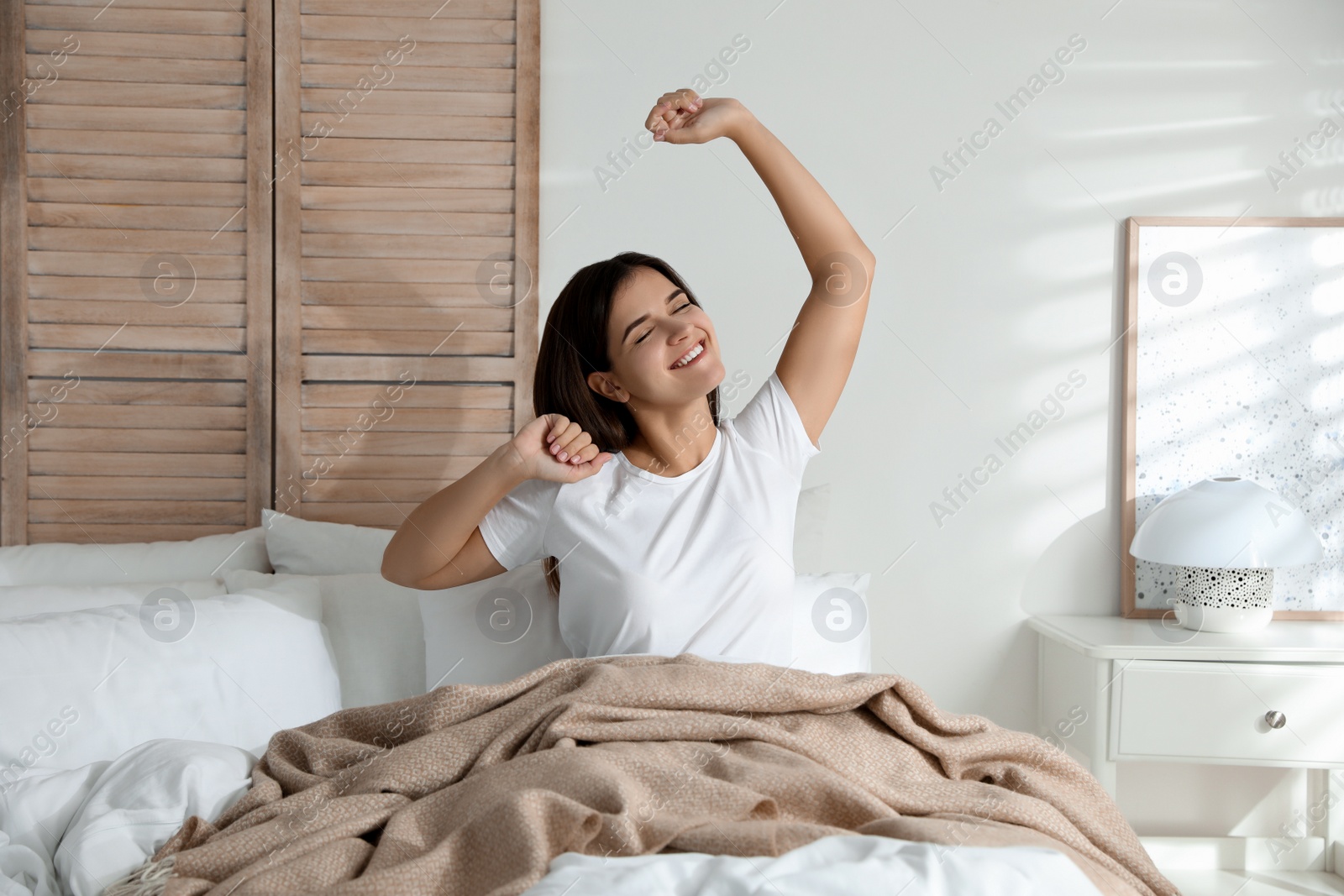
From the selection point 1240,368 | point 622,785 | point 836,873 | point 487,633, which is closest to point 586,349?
point 487,633

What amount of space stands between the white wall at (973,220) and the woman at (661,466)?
61cm

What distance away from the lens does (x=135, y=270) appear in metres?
2.04

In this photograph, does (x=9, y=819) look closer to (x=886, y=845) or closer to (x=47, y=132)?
(x=886, y=845)

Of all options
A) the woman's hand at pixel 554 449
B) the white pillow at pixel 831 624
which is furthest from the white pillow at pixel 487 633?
the white pillow at pixel 831 624

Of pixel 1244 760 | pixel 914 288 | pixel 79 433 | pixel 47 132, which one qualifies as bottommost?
pixel 1244 760

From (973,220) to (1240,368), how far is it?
2.32 feet

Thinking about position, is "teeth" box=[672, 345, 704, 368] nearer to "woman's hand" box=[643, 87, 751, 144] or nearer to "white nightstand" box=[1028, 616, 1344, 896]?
"woman's hand" box=[643, 87, 751, 144]

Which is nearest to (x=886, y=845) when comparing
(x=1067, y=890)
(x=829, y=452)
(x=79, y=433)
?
(x=1067, y=890)

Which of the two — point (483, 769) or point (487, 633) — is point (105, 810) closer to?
point (483, 769)

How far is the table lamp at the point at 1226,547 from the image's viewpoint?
193 cm

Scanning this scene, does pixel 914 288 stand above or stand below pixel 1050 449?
above

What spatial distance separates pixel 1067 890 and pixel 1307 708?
145 cm

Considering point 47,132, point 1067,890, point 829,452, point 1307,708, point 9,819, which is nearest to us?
point 1067,890

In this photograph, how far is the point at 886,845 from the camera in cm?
82
